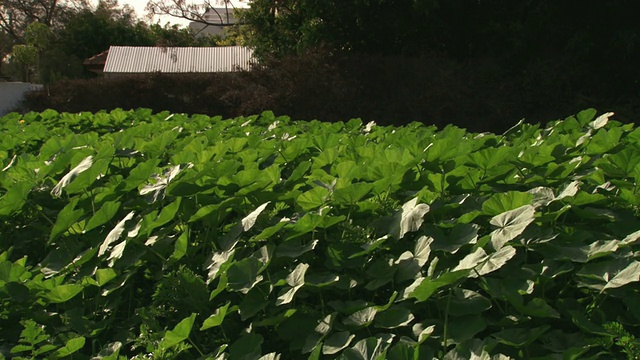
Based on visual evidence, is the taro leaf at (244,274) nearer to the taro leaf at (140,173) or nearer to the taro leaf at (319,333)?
the taro leaf at (319,333)

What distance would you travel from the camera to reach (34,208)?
2.55 m

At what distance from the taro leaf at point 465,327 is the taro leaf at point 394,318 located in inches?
3.9

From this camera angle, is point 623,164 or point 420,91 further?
point 420,91

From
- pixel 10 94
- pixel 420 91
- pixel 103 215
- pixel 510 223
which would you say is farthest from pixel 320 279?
pixel 10 94

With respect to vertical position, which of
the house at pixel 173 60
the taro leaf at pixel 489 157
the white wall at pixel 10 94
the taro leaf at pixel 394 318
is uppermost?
the taro leaf at pixel 489 157

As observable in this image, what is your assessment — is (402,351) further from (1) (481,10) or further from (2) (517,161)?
(1) (481,10)

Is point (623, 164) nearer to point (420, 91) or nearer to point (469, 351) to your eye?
point (469, 351)

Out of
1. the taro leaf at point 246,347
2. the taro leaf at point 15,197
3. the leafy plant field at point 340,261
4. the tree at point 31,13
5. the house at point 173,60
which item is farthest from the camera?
the tree at point 31,13

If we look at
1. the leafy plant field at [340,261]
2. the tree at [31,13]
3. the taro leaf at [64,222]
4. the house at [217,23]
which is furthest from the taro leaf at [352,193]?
the tree at [31,13]

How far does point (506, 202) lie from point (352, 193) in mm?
433

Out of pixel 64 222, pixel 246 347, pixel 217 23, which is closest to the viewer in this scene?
pixel 246 347

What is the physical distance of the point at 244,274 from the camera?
1800mm

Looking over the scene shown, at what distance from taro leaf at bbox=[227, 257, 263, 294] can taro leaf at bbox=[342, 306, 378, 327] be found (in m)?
0.27

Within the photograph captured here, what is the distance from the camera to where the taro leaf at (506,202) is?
1.79m
